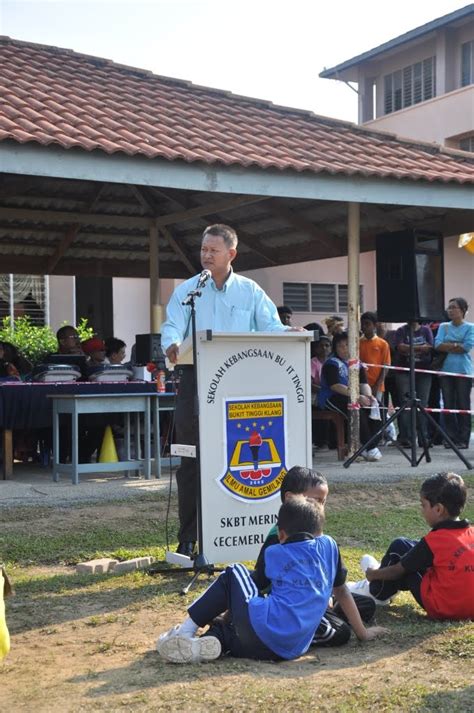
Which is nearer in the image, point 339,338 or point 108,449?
point 108,449

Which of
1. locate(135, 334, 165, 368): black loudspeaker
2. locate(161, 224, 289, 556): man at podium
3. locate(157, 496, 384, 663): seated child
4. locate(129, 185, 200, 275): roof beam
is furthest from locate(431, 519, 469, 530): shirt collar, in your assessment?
locate(129, 185, 200, 275): roof beam

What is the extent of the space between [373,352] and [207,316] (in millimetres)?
6954

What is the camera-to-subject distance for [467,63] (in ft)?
101

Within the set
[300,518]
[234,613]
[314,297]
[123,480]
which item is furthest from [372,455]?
[314,297]

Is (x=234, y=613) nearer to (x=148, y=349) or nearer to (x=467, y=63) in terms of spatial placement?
(x=148, y=349)

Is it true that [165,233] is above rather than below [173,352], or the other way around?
above

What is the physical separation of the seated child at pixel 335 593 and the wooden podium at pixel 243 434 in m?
0.69

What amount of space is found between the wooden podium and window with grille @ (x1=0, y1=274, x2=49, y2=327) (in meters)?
15.4

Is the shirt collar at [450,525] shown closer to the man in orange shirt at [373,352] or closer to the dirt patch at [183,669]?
the dirt patch at [183,669]

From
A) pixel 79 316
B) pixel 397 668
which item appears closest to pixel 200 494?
pixel 397 668

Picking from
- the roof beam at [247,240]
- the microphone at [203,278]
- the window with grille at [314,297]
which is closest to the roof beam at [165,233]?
the roof beam at [247,240]

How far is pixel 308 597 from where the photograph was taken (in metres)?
4.31

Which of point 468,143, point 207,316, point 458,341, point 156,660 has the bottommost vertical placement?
point 156,660

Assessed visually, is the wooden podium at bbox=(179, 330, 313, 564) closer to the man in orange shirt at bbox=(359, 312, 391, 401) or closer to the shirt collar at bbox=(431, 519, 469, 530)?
the shirt collar at bbox=(431, 519, 469, 530)
